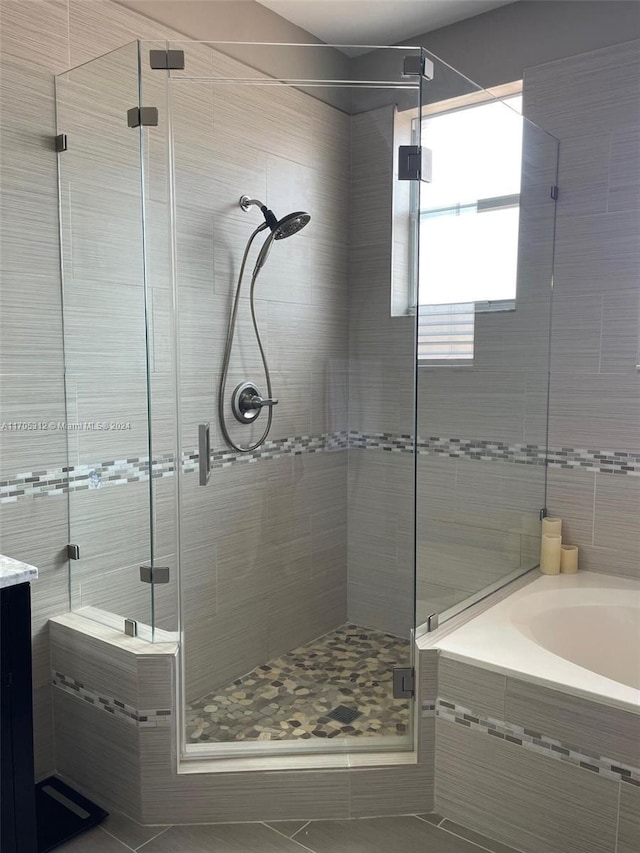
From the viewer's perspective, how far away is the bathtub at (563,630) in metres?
1.91

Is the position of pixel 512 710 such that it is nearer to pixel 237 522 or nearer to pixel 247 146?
pixel 237 522

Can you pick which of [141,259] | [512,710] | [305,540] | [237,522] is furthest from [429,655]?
[141,259]

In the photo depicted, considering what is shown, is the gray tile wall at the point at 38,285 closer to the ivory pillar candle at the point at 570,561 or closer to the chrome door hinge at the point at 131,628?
the chrome door hinge at the point at 131,628

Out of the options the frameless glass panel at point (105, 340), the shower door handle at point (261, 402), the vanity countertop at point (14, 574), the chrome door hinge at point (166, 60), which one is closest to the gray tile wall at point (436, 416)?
the shower door handle at point (261, 402)

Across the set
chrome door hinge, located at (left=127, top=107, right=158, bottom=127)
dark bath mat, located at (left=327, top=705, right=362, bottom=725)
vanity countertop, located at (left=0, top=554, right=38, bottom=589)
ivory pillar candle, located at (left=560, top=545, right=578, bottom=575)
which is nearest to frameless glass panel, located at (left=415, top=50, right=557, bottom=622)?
ivory pillar candle, located at (left=560, top=545, right=578, bottom=575)

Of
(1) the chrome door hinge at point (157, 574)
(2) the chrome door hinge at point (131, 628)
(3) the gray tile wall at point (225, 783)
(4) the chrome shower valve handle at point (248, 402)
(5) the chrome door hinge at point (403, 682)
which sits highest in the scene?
(4) the chrome shower valve handle at point (248, 402)

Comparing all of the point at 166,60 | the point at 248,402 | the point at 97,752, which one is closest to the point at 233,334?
the point at 248,402

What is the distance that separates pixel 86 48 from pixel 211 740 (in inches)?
82.9

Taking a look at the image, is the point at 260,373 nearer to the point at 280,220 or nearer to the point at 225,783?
the point at 280,220

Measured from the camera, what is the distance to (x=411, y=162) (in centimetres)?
185

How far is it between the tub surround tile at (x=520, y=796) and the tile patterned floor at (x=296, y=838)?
6cm

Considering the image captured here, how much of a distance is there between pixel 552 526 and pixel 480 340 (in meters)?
0.84

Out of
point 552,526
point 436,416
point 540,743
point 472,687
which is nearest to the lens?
point 540,743

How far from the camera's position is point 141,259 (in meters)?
1.87
